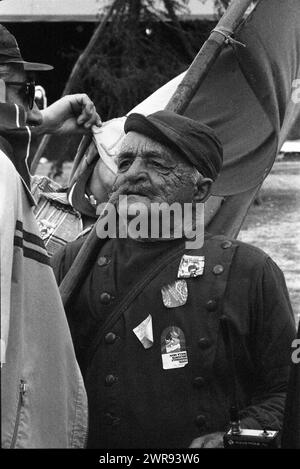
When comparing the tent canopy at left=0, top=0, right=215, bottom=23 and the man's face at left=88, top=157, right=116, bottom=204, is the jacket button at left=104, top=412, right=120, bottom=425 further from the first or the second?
the tent canopy at left=0, top=0, right=215, bottom=23

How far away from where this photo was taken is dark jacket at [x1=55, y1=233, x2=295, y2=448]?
2.94 m

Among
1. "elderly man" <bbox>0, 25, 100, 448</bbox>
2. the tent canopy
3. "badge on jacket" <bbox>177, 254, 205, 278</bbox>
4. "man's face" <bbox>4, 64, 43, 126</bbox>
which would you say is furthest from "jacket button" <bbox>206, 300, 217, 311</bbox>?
the tent canopy

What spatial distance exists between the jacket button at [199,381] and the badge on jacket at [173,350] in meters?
0.05

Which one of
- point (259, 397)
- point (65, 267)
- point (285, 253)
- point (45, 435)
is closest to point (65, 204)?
point (65, 267)

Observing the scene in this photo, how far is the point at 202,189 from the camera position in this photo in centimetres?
325

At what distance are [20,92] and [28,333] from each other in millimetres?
1637

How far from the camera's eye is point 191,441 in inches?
115

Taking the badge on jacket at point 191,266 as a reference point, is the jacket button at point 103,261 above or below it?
below

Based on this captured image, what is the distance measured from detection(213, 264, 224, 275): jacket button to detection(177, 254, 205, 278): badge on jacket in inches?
1.5

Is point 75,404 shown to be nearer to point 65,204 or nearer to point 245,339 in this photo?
point 245,339

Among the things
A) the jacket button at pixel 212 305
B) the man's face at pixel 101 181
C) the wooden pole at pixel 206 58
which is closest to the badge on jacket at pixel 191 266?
the jacket button at pixel 212 305

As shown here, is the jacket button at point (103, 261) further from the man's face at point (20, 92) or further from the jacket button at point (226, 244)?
the man's face at point (20, 92)

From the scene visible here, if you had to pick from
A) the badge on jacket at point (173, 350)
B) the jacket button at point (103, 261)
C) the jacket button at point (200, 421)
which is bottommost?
the jacket button at point (200, 421)

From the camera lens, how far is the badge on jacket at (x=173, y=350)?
9.71 ft
